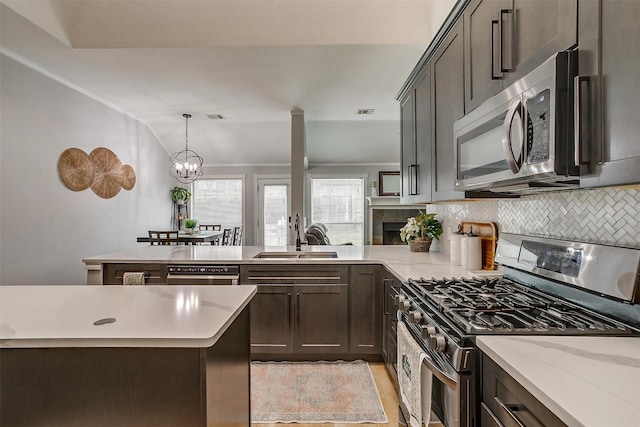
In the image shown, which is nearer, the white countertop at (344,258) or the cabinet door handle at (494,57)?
the cabinet door handle at (494,57)

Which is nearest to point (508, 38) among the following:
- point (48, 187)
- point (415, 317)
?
point (415, 317)

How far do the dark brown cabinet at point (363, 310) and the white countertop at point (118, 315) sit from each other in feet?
4.49

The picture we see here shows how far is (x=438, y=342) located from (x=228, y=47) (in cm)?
304

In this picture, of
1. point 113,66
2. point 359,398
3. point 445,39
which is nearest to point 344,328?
point 359,398

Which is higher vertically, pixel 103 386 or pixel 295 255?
pixel 295 255

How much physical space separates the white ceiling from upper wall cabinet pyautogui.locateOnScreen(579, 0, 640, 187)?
1.98m

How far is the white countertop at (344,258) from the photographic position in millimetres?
2229

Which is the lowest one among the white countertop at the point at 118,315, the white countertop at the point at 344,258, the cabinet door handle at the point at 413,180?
the white countertop at the point at 344,258

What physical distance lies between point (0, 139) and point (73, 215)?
124cm

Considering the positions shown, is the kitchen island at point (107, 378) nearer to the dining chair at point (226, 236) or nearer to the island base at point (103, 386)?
the island base at point (103, 386)

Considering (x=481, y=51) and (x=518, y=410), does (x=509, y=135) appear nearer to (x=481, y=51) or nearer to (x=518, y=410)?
(x=481, y=51)

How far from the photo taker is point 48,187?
399cm

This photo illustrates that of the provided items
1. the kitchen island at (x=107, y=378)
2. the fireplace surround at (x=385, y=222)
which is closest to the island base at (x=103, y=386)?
the kitchen island at (x=107, y=378)

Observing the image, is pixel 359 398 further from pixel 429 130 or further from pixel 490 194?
pixel 429 130
